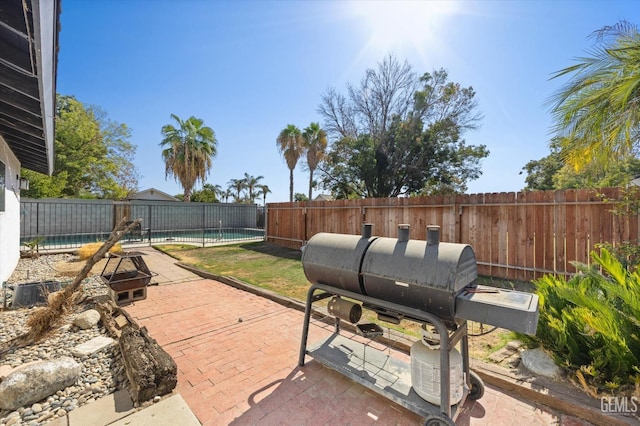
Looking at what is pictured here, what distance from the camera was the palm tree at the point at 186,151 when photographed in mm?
17641

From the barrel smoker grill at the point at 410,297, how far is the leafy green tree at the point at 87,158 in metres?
20.2

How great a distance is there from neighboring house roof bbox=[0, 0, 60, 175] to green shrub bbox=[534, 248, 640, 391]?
4.29 m

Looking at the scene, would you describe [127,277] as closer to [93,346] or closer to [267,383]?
[93,346]

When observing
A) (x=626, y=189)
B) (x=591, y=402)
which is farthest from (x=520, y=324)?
(x=626, y=189)

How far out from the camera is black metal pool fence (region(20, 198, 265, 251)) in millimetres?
12117

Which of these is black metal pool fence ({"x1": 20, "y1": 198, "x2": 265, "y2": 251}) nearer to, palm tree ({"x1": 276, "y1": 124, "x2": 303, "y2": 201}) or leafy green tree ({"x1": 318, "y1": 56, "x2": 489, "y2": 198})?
palm tree ({"x1": 276, "y1": 124, "x2": 303, "y2": 201})

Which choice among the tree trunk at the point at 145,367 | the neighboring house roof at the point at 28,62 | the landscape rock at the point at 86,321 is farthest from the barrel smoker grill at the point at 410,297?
the landscape rock at the point at 86,321

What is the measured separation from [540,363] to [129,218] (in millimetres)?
17129

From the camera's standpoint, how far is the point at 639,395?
6.10 feet

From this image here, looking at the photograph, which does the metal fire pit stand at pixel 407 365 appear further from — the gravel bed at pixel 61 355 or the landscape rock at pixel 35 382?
the landscape rock at pixel 35 382

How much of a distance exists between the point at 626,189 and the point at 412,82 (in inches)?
560

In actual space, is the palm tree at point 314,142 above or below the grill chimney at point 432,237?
above

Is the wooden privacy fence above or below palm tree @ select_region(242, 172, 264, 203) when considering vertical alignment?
below

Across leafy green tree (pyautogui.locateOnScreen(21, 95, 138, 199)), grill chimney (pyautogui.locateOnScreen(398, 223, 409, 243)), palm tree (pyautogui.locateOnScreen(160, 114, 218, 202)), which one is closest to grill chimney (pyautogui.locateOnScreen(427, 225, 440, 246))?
grill chimney (pyautogui.locateOnScreen(398, 223, 409, 243))
